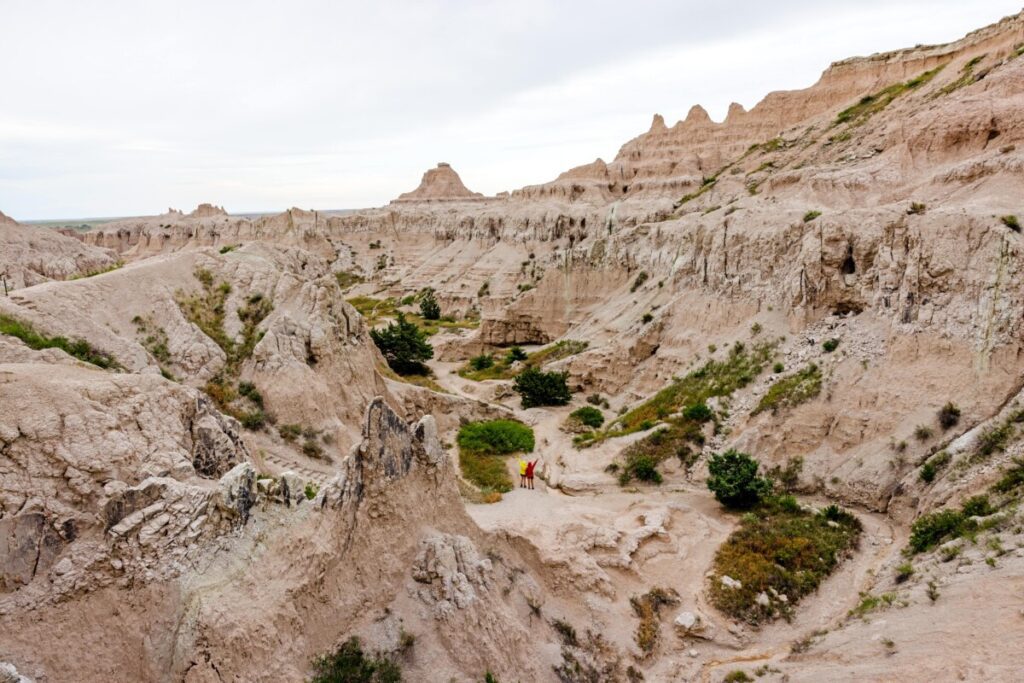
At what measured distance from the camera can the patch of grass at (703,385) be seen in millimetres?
27703

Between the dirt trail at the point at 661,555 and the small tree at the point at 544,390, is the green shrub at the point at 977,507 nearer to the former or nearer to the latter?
the dirt trail at the point at 661,555

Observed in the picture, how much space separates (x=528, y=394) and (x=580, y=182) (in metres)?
53.3

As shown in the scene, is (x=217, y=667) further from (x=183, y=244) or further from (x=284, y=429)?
(x=183, y=244)

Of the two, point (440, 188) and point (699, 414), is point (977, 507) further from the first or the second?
point (440, 188)

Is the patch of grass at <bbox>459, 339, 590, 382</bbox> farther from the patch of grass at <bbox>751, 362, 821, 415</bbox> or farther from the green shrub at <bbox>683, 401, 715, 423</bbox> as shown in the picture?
the patch of grass at <bbox>751, 362, 821, 415</bbox>

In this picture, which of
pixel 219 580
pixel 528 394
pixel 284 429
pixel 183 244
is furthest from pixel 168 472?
pixel 183 244

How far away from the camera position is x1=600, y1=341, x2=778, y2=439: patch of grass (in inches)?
1091

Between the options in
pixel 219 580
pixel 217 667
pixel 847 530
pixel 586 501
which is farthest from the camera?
pixel 586 501

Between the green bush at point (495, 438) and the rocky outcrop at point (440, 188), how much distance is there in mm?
105144

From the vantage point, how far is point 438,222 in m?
98.3

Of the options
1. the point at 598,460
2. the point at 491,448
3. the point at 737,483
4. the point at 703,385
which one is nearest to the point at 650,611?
the point at 737,483

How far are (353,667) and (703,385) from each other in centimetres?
2213

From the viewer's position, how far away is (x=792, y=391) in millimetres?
24750

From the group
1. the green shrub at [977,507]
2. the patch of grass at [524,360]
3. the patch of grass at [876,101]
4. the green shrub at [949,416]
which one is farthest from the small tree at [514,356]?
the patch of grass at [876,101]
